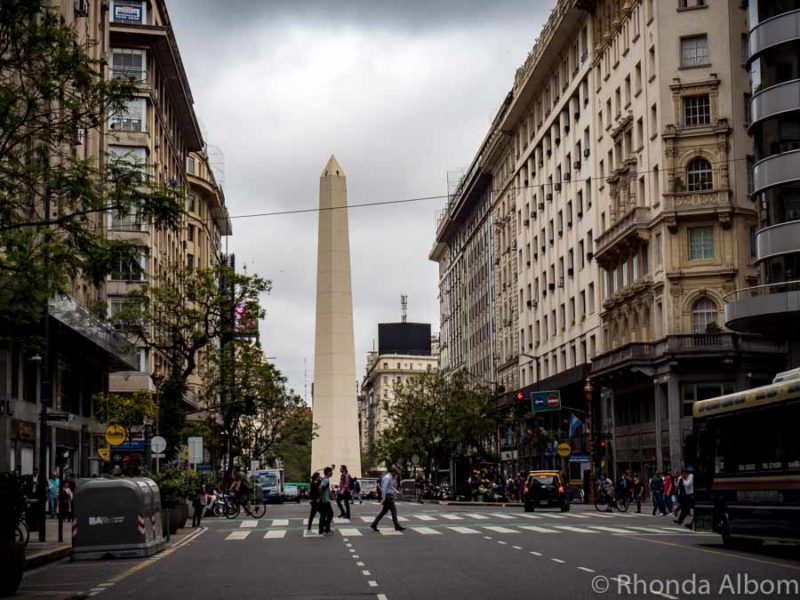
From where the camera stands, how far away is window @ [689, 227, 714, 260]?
5866 cm

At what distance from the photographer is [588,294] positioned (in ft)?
238

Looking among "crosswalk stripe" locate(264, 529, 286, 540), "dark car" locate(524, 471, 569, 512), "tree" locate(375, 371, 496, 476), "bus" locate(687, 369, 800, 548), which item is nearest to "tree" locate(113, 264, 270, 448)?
"dark car" locate(524, 471, 569, 512)

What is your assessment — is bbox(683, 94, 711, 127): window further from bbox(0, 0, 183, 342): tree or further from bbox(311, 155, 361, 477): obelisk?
bbox(0, 0, 183, 342): tree

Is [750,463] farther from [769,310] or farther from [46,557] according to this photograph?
[769,310]

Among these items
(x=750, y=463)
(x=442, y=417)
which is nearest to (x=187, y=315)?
(x=750, y=463)

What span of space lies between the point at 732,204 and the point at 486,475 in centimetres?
2752

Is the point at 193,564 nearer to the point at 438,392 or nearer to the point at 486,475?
the point at 486,475

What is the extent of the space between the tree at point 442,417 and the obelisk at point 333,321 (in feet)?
16.3

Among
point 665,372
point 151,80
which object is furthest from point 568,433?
point 151,80

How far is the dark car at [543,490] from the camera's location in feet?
172

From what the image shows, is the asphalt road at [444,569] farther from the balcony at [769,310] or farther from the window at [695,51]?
the window at [695,51]

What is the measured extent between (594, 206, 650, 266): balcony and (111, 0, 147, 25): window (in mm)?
28527

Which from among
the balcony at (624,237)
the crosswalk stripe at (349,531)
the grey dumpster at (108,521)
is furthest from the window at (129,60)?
the grey dumpster at (108,521)

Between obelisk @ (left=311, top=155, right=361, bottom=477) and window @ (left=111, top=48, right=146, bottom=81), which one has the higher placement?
window @ (left=111, top=48, right=146, bottom=81)
